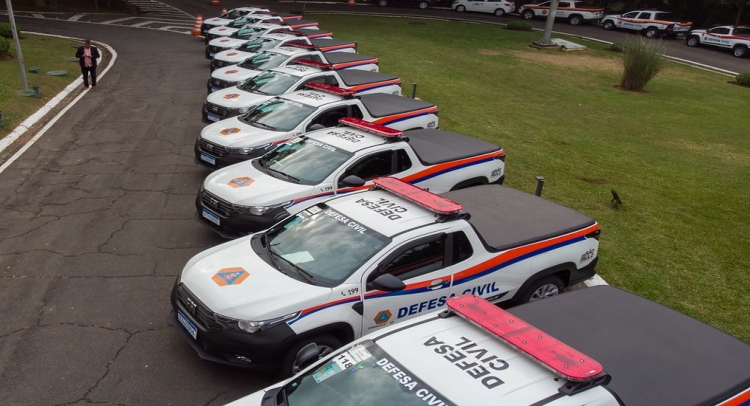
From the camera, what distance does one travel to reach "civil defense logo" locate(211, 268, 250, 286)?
5.92 m

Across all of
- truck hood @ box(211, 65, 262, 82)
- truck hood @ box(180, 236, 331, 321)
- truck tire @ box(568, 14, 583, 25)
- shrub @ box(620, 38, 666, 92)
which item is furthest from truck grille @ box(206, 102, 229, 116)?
truck tire @ box(568, 14, 583, 25)

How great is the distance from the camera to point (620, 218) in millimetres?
10664

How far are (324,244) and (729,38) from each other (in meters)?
35.6

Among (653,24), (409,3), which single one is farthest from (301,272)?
(409,3)

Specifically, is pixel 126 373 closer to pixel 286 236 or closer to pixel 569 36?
pixel 286 236

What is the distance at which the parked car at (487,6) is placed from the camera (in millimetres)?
43906

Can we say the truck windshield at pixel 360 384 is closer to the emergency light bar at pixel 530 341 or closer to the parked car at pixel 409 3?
the emergency light bar at pixel 530 341

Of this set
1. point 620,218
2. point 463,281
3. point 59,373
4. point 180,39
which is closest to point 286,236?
point 463,281

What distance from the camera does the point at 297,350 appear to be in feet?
18.5

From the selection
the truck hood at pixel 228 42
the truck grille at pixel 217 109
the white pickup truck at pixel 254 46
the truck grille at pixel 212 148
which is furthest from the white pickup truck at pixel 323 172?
the truck hood at pixel 228 42

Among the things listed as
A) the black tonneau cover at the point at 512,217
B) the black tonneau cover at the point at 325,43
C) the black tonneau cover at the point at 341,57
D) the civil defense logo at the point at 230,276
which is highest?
the black tonneau cover at the point at 325,43

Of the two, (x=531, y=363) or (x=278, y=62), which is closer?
(x=531, y=363)

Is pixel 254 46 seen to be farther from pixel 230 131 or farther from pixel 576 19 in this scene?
pixel 576 19

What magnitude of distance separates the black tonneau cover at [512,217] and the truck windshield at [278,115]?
377cm
